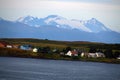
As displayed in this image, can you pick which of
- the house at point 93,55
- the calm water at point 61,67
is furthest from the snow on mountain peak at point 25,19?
the house at point 93,55

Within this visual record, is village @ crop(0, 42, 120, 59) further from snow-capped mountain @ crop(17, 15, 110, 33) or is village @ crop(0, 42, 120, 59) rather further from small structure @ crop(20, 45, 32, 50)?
snow-capped mountain @ crop(17, 15, 110, 33)

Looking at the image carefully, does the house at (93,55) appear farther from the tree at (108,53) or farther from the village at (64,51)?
the tree at (108,53)

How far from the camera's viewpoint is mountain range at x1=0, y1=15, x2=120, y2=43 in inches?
619

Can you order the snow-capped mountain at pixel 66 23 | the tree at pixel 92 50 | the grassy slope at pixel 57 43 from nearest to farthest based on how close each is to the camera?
the snow-capped mountain at pixel 66 23 < the grassy slope at pixel 57 43 < the tree at pixel 92 50

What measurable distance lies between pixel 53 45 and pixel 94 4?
2093 mm

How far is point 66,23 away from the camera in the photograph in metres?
16.0

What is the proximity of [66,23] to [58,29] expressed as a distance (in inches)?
A: 16.6

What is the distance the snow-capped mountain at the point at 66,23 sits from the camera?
15.7 metres

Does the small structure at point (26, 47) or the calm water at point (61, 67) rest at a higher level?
the small structure at point (26, 47)

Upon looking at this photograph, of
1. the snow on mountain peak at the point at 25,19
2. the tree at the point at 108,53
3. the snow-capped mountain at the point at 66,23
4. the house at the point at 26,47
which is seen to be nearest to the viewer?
the snow-capped mountain at the point at 66,23

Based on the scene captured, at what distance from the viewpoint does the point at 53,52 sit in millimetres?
16688

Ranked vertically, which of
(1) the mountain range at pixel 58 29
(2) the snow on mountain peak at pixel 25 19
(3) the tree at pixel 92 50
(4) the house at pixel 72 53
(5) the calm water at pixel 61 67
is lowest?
(5) the calm water at pixel 61 67

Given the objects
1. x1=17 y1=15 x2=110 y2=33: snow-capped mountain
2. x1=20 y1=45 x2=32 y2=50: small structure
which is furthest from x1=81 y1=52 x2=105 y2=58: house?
x1=20 y1=45 x2=32 y2=50: small structure

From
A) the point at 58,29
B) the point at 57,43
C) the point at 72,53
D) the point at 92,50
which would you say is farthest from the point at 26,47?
the point at 92,50
